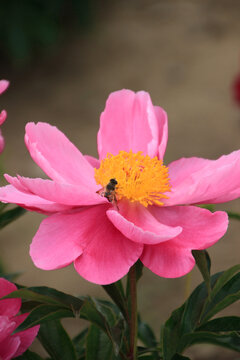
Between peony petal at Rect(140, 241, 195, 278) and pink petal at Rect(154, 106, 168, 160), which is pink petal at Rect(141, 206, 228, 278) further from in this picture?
pink petal at Rect(154, 106, 168, 160)

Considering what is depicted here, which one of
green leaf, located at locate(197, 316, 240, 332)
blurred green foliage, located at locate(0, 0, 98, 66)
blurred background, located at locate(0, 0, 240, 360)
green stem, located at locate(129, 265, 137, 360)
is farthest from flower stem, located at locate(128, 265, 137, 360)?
blurred green foliage, located at locate(0, 0, 98, 66)

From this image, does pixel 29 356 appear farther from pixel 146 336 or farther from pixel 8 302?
pixel 146 336

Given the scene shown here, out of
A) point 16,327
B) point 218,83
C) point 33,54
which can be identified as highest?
point 16,327

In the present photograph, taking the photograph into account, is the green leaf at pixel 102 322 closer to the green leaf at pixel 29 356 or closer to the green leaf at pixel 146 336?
the green leaf at pixel 29 356

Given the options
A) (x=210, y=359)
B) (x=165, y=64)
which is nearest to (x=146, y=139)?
(x=210, y=359)

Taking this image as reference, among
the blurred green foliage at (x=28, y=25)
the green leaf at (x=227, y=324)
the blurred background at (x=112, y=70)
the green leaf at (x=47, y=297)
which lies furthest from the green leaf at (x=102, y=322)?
the blurred green foliage at (x=28, y=25)

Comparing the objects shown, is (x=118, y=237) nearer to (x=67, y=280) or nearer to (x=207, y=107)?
(x=67, y=280)
